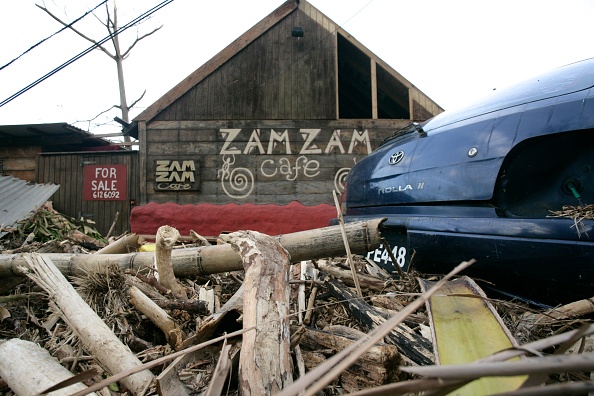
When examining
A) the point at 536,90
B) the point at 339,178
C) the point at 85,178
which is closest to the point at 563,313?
the point at 536,90

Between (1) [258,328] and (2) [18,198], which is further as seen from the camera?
(2) [18,198]

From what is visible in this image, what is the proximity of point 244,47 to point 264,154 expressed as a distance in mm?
2861

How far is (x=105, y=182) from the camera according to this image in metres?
10.5

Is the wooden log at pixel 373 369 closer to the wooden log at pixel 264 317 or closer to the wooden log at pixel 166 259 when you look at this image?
the wooden log at pixel 264 317

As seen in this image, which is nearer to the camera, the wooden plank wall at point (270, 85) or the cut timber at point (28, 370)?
the cut timber at point (28, 370)

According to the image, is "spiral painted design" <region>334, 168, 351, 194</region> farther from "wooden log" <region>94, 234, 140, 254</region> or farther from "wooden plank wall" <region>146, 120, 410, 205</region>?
"wooden log" <region>94, 234, 140, 254</region>

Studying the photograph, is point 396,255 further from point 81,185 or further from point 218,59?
point 81,185

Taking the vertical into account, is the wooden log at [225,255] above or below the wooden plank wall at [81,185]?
below

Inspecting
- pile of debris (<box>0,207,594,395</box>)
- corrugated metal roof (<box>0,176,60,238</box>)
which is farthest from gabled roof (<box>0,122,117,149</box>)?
pile of debris (<box>0,207,594,395</box>)

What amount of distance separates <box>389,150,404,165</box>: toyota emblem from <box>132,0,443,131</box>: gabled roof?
724cm

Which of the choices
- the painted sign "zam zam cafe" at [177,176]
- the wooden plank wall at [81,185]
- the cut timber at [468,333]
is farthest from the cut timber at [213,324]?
the wooden plank wall at [81,185]

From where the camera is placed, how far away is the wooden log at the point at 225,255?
261 cm

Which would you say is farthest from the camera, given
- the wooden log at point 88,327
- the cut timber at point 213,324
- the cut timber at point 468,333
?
the cut timber at point 213,324

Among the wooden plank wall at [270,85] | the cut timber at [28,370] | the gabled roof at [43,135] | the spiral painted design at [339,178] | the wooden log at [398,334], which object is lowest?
the cut timber at [28,370]
